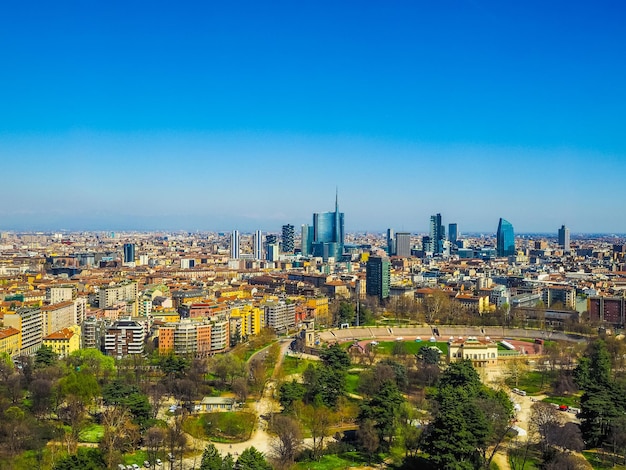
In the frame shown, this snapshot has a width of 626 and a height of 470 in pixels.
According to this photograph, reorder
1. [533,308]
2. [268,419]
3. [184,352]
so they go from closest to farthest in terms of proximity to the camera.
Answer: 1. [268,419]
2. [184,352]
3. [533,308]

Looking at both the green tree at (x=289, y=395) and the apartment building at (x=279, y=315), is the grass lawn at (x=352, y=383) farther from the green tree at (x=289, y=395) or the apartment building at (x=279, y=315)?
the apartment building at (x=279, y=315)

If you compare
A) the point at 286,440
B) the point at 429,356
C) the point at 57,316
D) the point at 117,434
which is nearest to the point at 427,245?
the point at 57,316

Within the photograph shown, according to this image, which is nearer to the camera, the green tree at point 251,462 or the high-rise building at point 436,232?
the green tree at point 251,462

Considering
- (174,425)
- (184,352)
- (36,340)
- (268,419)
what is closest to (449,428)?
(268,419)

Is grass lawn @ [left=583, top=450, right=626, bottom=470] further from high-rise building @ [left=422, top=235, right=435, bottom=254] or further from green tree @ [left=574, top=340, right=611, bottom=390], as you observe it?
high-rise building @ [left=422, top=235, right=435, bottom=254]

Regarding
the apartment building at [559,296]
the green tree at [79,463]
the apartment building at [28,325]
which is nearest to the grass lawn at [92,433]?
the green tree at [79,463]

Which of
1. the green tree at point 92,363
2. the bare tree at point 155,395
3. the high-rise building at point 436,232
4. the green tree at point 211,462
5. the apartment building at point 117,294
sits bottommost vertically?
the bare tree at point 155,395

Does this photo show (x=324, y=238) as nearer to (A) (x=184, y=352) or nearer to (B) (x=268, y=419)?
(A) (x=184, y=352)
